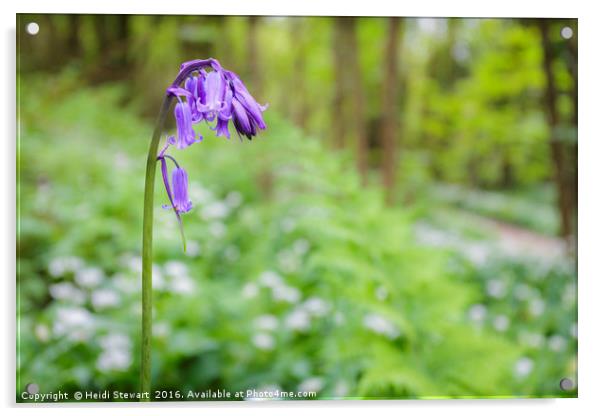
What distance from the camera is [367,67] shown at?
2.20 metres

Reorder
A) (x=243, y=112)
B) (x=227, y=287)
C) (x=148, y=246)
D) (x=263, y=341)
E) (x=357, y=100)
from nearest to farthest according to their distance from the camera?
(x=148, y=246), (x=243, y=112), (x=263, y=341), (x=227, y=287), (x=357, y=100)

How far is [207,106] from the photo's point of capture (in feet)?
3.12

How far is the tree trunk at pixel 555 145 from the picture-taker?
2.09m

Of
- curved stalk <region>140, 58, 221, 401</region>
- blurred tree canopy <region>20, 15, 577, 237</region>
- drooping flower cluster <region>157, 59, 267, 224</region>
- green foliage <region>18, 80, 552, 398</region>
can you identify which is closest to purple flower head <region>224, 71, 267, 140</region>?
drooping flower cluster <region>157, 59, 267, 224</region>

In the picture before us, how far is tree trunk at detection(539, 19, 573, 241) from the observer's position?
Answer: 6.85 ft

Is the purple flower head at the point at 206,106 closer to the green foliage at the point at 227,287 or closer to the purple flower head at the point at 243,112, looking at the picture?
the purple flower head at the point at 243,112

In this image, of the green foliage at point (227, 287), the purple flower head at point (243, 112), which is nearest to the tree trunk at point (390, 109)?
the green foliage at point (227, 287)

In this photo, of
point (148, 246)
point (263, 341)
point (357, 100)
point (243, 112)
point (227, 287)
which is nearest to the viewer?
Answer: point (148, 246)

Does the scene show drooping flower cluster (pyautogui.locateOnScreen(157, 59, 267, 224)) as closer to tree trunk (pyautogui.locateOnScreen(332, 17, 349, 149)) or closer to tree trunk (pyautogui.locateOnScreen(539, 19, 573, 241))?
tree trunk (pyautogui.locateOnScreen(332, 17, 349, 149))

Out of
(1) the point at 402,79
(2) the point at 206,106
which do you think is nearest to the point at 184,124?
(2) the point at 206,106

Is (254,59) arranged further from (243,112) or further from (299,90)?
(243,112)

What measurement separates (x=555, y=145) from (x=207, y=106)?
1582 millimetres

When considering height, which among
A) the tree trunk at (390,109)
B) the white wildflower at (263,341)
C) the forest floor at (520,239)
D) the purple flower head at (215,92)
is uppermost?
the tree trunk at (390,109)
